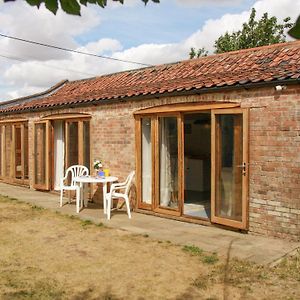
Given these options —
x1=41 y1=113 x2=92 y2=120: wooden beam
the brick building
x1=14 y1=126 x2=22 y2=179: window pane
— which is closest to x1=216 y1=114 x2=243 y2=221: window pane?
the brick building

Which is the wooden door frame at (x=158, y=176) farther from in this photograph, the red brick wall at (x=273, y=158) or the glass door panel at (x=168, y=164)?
the red brick wall at (x=273, y=158)

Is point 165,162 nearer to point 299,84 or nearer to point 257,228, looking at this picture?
point 257,228

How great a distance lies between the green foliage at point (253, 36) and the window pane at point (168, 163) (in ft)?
59.2

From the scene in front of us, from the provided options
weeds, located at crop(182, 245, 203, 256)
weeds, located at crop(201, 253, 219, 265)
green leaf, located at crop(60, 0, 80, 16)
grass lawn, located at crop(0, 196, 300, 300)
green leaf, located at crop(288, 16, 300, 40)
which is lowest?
grass lawn, located at crop(0, 196, 300, 300)

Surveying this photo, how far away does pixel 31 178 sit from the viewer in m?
13.3

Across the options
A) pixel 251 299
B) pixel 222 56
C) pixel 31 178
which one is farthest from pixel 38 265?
pixel 31 178

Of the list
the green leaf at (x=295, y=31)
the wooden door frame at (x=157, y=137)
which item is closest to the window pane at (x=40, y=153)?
the wooden door frame at (x=157, y=137)

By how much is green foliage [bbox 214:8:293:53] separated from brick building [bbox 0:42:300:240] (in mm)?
14227

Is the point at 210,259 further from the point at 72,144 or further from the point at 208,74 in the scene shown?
the point at 72,144

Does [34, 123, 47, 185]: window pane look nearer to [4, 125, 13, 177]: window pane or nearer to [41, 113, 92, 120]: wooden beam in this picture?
[41, 113, 92, 120]: wooden beam

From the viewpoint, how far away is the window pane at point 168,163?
837cm

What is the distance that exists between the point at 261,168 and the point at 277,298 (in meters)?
2.83

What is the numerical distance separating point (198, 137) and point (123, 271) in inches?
283

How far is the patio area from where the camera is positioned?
5766mm
